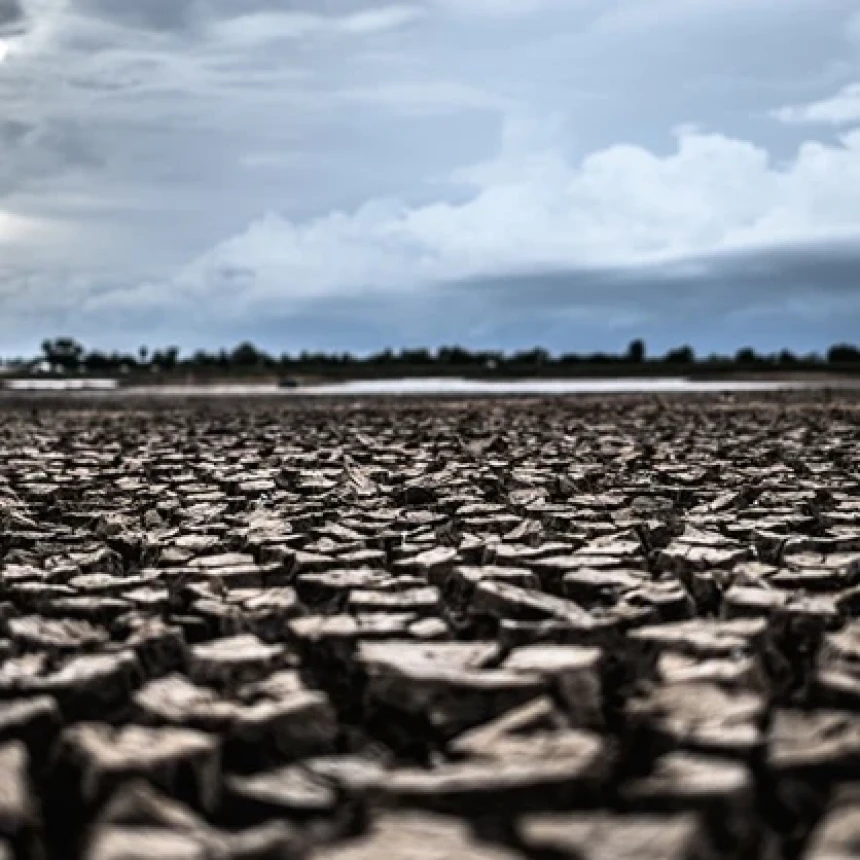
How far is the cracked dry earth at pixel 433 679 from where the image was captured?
78.7 inches

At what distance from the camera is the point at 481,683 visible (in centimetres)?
253

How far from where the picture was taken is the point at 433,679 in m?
2.58

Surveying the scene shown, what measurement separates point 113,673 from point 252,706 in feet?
1.11

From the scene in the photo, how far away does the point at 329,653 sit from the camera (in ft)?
9.64

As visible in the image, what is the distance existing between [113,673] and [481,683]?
2.52 ft

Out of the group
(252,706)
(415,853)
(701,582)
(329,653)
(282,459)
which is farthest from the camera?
(282,459)

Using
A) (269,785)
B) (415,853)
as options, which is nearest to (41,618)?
(269,785)

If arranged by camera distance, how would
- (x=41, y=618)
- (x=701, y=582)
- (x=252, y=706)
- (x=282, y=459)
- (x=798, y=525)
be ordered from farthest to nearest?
(x=282, y=459), (x=798, y=525), (x=701, y=582), (x=41, y=618), (x=252, y=706)

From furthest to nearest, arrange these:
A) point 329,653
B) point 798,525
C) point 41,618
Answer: point 798,525
point 41,618
point 329,653

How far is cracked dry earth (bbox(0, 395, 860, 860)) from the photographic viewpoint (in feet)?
6.56

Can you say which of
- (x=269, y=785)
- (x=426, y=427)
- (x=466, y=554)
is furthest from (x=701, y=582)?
(x=426, y=427)

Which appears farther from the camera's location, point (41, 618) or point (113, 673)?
point (41, 618)

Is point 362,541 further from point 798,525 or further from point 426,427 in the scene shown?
point 426,427

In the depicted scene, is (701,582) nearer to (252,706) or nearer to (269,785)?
(252,706)
